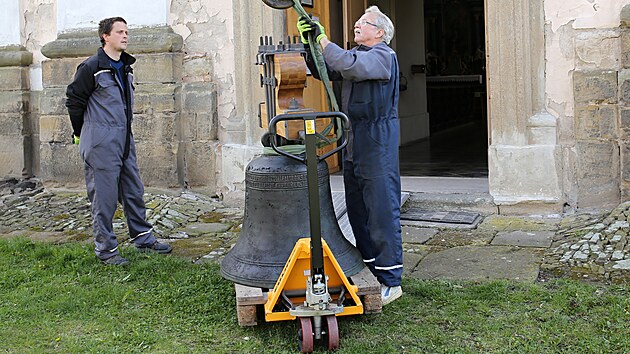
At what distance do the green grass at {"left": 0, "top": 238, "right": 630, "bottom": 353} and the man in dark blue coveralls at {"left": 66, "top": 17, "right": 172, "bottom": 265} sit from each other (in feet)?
1.73

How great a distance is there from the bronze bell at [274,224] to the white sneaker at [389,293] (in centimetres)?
22

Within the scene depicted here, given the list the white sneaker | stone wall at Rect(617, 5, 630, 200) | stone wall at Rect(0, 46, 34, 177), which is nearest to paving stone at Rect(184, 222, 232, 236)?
the white sneaker

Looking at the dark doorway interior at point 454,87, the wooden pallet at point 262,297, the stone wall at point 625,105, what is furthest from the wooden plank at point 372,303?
the dark doorway interior at point 454,87

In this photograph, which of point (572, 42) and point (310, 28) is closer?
point (310, 28)

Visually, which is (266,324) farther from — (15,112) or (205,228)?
(15,112)

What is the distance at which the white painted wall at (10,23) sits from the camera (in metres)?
8.56

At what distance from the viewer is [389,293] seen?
4266mm

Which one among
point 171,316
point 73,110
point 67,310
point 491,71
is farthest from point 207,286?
point 491,71

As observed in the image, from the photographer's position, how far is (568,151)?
6.38 metres

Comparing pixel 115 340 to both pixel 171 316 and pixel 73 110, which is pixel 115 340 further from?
pixel 73 110

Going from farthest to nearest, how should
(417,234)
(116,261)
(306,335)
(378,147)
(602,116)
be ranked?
(602,116), (417,234), (116,261), (378,147), (306,335)

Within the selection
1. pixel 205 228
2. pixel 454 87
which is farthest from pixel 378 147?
pixel 454 87

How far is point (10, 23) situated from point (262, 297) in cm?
610

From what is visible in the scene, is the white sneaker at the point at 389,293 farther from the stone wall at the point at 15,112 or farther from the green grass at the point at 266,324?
the stone wall at the point at 15,112
